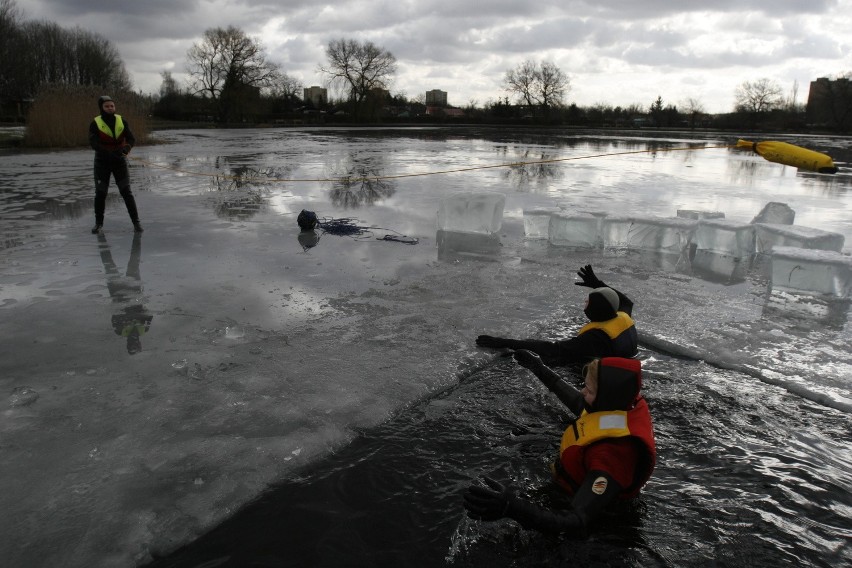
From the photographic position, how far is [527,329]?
445 cm

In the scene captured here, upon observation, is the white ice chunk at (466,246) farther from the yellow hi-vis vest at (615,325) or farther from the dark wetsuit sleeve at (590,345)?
the yellow hi-vis vest at (615,325)

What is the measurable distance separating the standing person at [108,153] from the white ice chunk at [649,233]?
6252 millimetres

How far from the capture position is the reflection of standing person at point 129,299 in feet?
13.5

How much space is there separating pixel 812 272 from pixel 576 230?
8.53 feet

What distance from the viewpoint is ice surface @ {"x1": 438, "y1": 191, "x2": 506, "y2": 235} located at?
7.51 m

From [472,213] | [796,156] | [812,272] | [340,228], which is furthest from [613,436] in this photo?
[340,228]

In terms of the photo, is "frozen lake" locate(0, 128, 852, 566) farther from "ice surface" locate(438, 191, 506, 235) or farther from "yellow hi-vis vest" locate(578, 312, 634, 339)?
"yellow hi-vis vest" locate(578, 312, 634, 339)

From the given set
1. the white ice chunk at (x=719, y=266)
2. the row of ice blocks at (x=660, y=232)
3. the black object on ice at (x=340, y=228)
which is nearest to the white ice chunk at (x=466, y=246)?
the black object on ice at (x=340, y=228)

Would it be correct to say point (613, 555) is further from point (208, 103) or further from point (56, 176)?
point (208, 103)

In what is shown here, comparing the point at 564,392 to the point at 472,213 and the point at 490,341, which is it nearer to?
the point at 490,341

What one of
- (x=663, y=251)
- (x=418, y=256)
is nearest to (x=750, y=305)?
(x=663, y=251)

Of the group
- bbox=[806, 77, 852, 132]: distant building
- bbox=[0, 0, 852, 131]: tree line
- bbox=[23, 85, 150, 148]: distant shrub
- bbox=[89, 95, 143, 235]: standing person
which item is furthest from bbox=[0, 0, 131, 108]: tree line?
bbox=[806, 77, 852, 132]: distant building

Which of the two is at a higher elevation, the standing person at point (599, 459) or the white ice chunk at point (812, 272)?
the white ice chunk at point (812, 272)

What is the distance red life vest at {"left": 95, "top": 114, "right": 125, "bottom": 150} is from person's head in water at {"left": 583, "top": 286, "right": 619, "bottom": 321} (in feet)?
21.7
